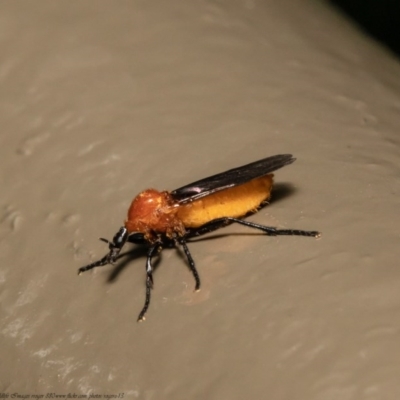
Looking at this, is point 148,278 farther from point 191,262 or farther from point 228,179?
point 228,179

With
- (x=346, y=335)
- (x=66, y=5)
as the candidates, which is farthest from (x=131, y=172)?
(x=346, y=335)

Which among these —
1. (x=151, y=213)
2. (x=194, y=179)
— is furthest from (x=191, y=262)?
(x=194, y=179)

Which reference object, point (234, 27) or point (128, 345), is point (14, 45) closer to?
point (234, 27)

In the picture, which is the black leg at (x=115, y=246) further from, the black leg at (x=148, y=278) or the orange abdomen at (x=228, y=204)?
the orange abdomen at (x=228, y=204)

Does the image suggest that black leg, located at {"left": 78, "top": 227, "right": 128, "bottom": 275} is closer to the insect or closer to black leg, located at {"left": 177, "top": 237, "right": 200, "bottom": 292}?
the insect

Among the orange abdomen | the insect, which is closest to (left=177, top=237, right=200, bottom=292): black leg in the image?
the insect

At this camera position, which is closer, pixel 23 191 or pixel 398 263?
pixel 398 263

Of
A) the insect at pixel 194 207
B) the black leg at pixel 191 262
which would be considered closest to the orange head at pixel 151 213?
the insect at pixel 194 207

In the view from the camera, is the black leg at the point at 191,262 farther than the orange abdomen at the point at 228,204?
No
